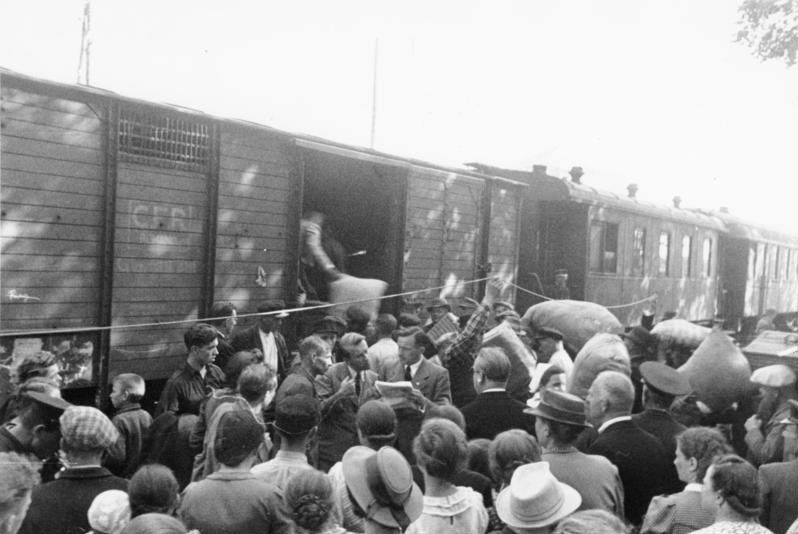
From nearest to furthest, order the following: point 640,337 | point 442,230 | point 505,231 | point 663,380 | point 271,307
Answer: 1. point 663,380
2. point 640,337
3. point 271,307
4. point 442,230
5. point 505,231

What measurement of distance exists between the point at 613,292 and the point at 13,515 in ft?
50.2

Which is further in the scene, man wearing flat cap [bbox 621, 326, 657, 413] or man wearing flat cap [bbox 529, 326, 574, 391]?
man wearing flat cap [bbox 621, 326, 657, 413]

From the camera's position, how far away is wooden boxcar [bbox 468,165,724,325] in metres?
15.7

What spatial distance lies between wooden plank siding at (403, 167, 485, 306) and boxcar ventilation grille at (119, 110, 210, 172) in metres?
3.87

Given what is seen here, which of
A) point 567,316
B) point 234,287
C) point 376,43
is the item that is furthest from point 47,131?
point 376,43

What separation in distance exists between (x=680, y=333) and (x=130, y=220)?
5.66 metres

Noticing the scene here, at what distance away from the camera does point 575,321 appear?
10039mm

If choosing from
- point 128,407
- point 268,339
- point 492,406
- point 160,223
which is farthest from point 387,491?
point 160,223

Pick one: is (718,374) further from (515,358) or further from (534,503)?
(534,503)

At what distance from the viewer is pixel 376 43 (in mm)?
45000

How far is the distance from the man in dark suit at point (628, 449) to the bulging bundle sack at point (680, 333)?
3.58m

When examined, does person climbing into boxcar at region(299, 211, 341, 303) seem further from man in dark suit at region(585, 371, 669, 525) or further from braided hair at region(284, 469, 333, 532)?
braided hair at region(284, 469, 333, 532)

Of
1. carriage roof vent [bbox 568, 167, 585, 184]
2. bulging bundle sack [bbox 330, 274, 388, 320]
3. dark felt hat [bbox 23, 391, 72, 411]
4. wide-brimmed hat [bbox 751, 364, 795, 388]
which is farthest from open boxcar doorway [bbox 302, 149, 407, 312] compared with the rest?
carriage roof vent [bbox 568, 167, 585, 184]

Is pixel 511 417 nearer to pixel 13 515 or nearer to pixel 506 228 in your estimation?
pixel 13 515
